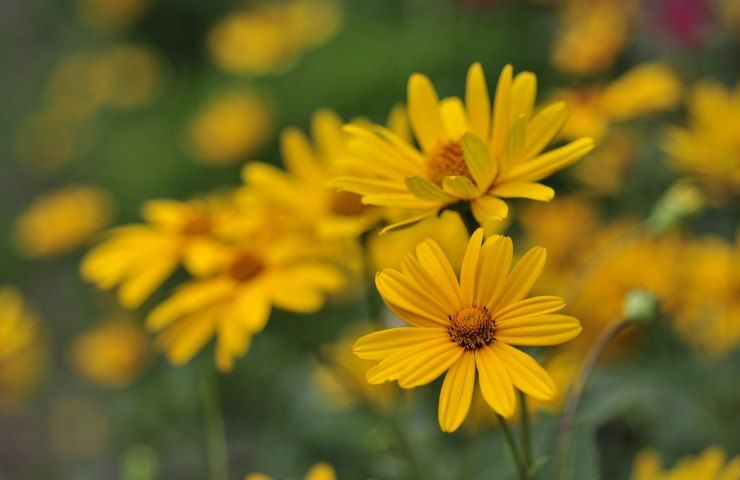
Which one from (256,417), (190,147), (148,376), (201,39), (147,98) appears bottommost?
(256,417)

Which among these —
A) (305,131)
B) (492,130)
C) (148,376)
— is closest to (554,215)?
(492,130)

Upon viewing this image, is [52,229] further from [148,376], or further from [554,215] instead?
[554,215]

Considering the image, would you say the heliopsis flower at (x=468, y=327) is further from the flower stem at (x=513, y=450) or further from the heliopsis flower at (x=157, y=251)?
the heliopsis flower at (x=157, y=251)

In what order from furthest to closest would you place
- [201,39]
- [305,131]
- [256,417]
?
[201,39] < [305,131] < [256,417]

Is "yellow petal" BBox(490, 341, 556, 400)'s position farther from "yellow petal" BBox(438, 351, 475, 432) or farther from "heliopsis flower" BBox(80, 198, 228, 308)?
→ "heliopsis flower" BBox(80, 198, 228, 308)

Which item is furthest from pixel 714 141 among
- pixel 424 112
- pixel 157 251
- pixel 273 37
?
pixel 273 37

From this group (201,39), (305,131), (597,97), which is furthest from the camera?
(201,39)
